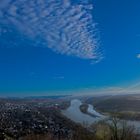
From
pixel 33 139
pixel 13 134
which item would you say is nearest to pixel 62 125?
pixel 13 134

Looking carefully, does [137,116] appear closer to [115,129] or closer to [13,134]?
[13,134]

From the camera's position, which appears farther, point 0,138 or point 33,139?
point 0,138

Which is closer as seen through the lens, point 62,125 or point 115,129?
point 115,129

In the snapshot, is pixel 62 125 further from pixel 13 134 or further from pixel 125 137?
pixel 125 137

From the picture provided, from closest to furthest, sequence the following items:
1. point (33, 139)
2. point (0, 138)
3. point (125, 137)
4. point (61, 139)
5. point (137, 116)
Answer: point (125, 137)
point (33, 139)
point (0, 138)
point (61, 139)
point (137, 116)

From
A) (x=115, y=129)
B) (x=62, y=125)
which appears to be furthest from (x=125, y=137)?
(x=62, y=125)

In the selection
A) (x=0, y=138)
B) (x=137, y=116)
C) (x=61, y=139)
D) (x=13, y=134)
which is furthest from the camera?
(x=137, y=116)

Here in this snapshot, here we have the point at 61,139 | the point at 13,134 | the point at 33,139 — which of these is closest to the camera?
the point at 33,139

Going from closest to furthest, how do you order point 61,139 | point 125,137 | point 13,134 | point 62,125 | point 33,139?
point 125,137 < point 33,139 < point 61,139 < point 13,134 < point 62,125
